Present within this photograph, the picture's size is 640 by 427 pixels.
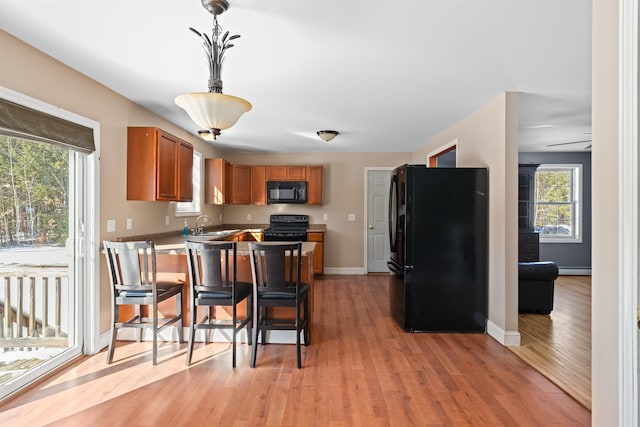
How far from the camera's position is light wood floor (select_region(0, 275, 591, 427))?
2012 millimetres

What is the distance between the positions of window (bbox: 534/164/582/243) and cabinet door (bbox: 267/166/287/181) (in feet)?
16.0

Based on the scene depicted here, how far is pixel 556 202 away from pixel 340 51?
Answer: 19.8 ft

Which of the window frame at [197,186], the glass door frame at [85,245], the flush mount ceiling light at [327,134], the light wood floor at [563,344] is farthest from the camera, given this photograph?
the window frame at [197,186]

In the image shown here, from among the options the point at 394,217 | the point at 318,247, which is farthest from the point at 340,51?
the point at 318,247

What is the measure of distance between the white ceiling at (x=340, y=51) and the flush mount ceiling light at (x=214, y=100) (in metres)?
0.10

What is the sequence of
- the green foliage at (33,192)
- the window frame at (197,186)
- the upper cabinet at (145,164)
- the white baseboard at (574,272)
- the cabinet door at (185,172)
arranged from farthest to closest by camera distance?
the white baseboard at (574,272)
the window frame at (197,186)
the cabinet door at (185,172)
the upper cabinet at (145,164)
the green foliage at (33,192)

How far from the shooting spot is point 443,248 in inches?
135

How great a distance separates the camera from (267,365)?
2.70 m

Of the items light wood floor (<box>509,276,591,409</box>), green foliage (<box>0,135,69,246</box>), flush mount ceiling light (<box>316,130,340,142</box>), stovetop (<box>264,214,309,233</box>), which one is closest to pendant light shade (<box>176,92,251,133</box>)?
green foliage (<box>0,135,69,246</box>)

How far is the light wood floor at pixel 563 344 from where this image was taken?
8.06 ft

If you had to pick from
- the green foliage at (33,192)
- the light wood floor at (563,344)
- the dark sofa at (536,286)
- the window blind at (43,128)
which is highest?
the window blind at (43,128)

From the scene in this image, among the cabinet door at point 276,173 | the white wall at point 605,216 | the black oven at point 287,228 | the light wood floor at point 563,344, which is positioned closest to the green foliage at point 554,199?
the light wood floor at point 563,344

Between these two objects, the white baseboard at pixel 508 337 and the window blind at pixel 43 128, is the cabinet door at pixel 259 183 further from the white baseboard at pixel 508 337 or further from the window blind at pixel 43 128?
the white baseboard at pixel 508 337

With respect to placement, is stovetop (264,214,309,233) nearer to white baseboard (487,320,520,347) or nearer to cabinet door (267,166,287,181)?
cabinet door (267,166,287,181)
